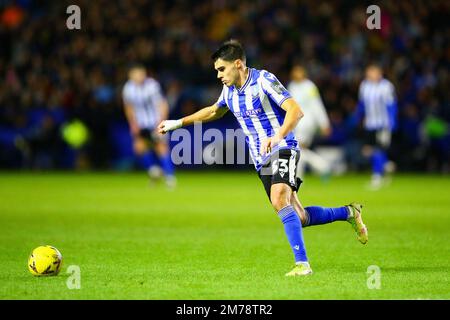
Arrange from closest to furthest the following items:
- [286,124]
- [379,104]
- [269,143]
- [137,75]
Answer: [269,143]
[286,124]
[137,75]
[379,104]

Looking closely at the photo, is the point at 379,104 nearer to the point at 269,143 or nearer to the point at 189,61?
the point at 189,61

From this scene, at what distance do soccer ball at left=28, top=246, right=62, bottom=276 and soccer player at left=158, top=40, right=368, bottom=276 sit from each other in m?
1.61

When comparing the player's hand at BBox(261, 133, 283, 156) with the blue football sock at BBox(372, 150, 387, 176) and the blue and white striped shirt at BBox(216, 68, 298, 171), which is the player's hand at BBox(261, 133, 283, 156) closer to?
the blue and white striped shirt at BBox(216, 68, 298, 171)

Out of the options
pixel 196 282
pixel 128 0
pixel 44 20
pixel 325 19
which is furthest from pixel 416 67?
pixel 196 282

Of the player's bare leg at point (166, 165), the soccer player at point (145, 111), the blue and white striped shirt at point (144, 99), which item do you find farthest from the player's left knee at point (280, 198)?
the blue and white striped shirt at point (144, 99)

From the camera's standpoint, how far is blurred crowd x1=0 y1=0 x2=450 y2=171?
24.3 metres

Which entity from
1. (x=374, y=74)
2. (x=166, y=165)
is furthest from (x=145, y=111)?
(x=374, y=74)

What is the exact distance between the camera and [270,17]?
26.6 m

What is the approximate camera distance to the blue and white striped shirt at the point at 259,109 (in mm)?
8523

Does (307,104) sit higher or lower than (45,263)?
higher

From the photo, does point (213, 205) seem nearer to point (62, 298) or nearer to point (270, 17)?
point (62, 298)

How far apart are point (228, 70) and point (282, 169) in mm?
1030

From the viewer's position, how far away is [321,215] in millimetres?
9008

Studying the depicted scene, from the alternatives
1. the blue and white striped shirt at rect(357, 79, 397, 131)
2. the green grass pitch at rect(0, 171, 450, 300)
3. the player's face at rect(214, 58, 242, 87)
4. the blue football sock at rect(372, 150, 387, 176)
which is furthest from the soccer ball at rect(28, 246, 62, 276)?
the blue and white striped shirt at rect(357, 79, 397, 131)
